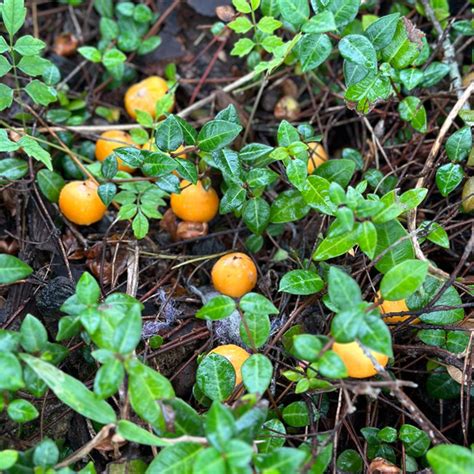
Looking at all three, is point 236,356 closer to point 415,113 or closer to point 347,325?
A: point 347,325

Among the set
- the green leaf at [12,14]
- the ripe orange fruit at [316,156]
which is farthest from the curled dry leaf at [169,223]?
the green leaf at [12,14]

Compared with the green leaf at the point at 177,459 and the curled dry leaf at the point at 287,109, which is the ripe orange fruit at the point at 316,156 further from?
the green leaf at the point at 177,459

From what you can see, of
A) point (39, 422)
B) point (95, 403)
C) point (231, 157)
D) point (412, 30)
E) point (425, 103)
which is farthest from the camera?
point (425, 103)

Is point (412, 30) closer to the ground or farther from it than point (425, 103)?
farther from it

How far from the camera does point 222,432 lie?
1.54m

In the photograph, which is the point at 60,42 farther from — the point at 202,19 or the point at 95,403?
the point at 95,403

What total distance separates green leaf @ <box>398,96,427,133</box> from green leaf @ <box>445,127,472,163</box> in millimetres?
215

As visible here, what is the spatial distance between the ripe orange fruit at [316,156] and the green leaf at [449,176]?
508 mm

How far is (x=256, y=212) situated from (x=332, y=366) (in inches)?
33.9

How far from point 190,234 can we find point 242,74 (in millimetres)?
950

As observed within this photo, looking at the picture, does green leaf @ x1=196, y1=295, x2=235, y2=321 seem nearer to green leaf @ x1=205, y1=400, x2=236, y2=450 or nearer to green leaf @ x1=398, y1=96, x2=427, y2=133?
green leaf @ x1=205, y1=400, x2=236, y2=450

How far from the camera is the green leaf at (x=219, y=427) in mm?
1535

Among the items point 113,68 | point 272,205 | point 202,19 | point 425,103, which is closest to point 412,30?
point 425,103

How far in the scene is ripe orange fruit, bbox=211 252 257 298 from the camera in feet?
7.57
